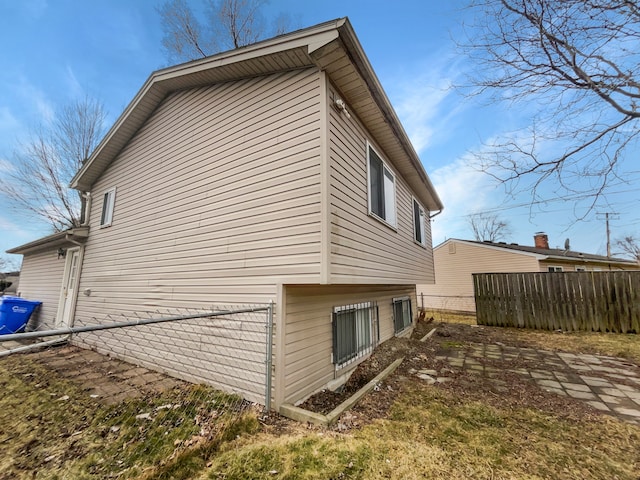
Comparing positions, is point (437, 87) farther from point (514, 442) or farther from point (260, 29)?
point (260, 29)

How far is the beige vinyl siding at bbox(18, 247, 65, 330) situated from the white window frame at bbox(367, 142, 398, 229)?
34.3ft

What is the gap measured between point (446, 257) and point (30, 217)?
24.3 m

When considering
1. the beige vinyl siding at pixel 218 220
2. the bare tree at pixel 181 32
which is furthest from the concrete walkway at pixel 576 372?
the bare tree at pixel 181 32

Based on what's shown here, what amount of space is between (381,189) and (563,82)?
3188 mm

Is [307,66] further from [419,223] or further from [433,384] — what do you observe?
[419,223]

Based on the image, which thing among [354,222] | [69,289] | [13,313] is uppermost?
[354,222]

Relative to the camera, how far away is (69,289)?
8.41m

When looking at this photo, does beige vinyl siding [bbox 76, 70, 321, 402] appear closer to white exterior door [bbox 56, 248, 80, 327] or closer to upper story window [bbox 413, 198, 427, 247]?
white exterior door [bbox 56, 248, 80, 327]

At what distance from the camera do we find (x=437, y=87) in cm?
473

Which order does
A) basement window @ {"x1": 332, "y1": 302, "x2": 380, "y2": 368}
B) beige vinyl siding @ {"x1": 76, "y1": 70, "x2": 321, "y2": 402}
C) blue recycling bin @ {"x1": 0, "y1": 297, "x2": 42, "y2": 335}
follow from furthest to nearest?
blue recycling bin @ {"x1": 0, "y1": 297, "x2": 42, "y2": 335} < basement window @ {"x1": 332, "y1": 302, "x2": 380, "y2": 368} < beige vinyl siding @ {"x1": 76, "y1": 70, "x2": 321, "y2": 402}

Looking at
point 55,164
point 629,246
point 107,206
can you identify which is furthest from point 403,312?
point 629,246

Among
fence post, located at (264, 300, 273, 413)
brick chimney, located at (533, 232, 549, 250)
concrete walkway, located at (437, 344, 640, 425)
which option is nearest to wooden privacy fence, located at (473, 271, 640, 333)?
concrete walkway, located at (437, 344, 640, 425)

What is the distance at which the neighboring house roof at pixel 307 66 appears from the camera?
366 centimetres

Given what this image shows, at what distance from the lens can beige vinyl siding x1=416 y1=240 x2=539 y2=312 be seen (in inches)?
629
